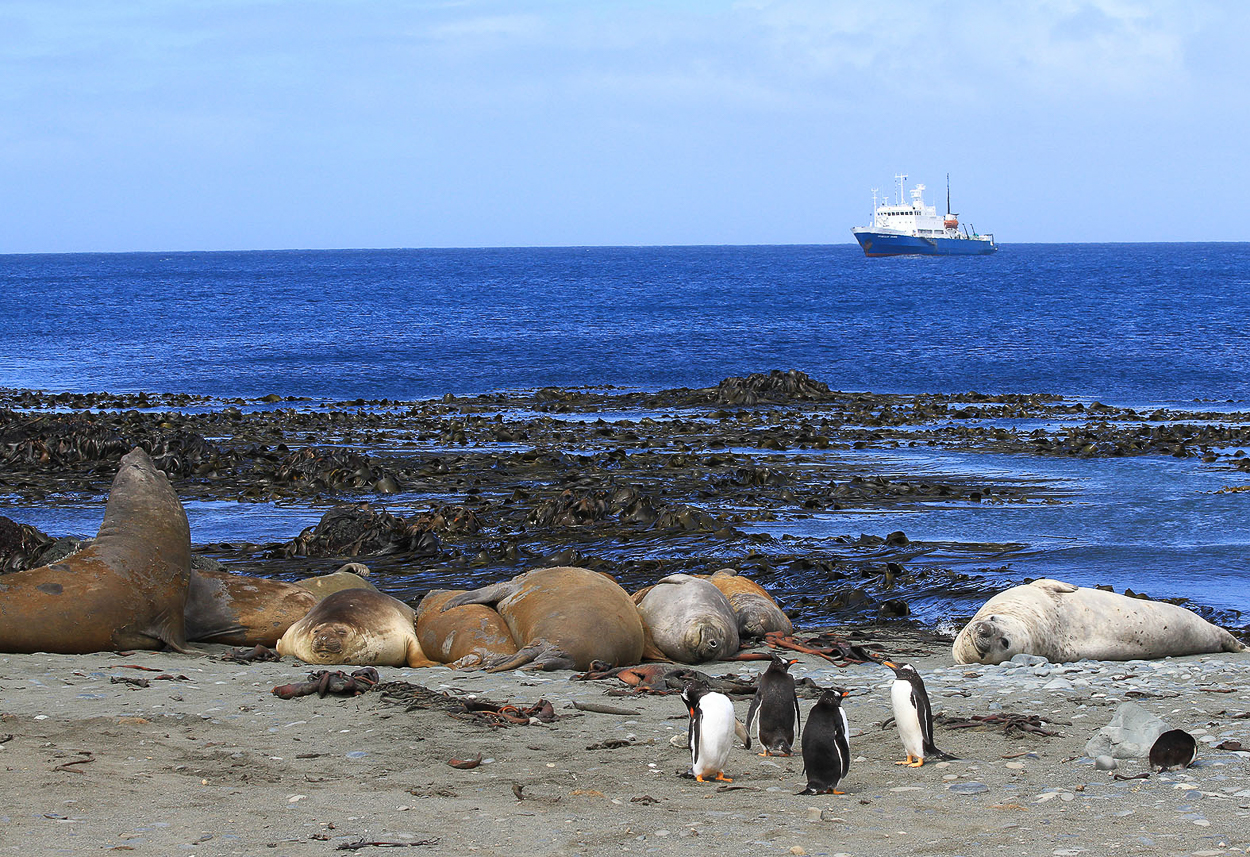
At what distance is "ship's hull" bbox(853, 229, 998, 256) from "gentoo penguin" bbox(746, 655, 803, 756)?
126 meters

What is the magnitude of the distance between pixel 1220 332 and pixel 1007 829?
4887 cm

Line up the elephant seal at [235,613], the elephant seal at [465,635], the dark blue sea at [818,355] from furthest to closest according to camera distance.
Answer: the dark blue sea at [818,355] → the elephant seal at [235,613] → the elephant seal at [465,635]

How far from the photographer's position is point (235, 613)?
8695mm

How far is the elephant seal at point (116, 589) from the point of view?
787 cm

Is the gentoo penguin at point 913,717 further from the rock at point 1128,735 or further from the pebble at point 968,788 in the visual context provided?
the rock at point 1128,735

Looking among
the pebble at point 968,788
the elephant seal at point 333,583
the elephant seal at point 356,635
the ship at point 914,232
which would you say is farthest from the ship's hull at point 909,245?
the pebble at point 968,788

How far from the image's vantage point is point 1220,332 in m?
47.9

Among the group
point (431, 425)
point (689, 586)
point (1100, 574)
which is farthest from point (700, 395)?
point (689, 586)

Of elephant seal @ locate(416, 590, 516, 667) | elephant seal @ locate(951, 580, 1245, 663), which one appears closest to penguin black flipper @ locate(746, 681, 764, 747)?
elephant seal @ locate(416, 590, 516, 667)

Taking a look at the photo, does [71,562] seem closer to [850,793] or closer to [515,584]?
[515,584]

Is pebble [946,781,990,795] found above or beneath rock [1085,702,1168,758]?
beneath

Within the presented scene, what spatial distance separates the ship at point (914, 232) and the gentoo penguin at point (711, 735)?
124 metres

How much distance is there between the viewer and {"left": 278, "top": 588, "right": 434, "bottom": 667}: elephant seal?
26.3ft

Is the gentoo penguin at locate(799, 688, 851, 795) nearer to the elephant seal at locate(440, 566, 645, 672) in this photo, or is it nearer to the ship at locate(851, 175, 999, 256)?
the elephant seal at locate(440, 566, 645, 672)
